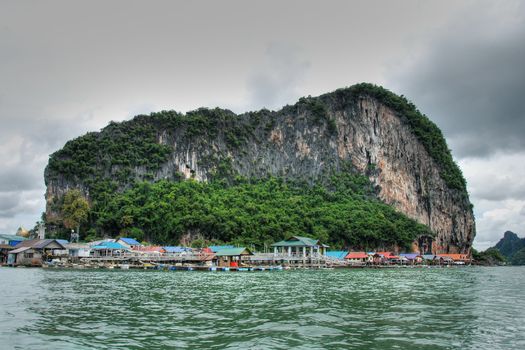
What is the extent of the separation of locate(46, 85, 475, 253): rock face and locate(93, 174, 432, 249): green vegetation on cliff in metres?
11.5

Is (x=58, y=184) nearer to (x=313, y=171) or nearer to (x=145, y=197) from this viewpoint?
(x=145, y=197)

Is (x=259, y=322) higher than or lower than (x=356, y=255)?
lower

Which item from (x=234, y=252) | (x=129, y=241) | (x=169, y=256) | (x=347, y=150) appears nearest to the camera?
(x=169, y=256)

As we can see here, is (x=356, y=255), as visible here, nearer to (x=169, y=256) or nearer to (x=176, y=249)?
(x=176, y=249)

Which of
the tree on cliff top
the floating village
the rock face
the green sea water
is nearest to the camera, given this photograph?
the green sea water

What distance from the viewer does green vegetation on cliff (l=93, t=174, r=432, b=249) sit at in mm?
101312

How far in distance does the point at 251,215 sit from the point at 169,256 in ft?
103

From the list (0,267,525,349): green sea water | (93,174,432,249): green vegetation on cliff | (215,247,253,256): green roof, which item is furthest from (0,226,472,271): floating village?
(0,267,525,349): green sea water

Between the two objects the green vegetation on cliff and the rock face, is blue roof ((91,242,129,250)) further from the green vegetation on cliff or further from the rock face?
the rock face

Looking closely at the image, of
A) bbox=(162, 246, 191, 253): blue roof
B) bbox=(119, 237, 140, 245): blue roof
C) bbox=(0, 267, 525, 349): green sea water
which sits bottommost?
bbox=(0, 267, 525, 349): green sea water

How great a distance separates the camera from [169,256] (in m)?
81.8

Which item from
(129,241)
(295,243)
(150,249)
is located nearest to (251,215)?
(295,243)

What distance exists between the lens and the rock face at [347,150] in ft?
477

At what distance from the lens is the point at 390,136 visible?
156125 millimetres
